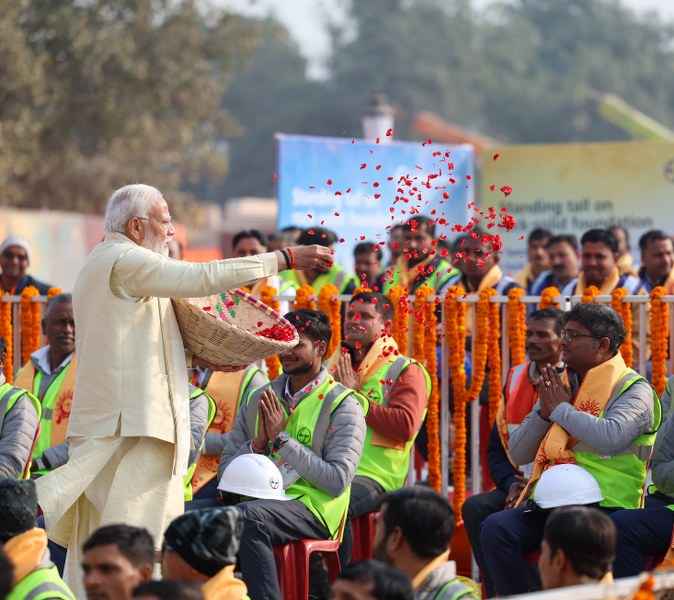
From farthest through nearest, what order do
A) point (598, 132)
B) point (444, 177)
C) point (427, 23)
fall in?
point (427, 23)
point (598, 132)
point (444, 177)

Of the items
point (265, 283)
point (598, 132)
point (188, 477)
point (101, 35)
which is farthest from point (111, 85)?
point (598, 132)

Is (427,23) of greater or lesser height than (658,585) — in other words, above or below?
above

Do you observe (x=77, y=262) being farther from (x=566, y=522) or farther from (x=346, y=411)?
(x=566, y=522)

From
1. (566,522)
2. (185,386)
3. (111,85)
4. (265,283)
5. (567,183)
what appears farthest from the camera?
(111,85)

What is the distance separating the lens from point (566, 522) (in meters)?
4.60

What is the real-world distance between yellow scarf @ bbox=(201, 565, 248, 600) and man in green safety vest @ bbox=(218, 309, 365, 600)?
63.3 inches

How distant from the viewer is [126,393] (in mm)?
5441

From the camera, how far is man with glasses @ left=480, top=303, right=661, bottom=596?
629 cm

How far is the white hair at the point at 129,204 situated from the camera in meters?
5.49

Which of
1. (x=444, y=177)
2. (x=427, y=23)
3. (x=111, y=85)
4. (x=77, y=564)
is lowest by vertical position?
(x=77, y=564)

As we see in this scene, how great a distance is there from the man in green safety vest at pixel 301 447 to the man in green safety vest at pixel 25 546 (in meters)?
1.60

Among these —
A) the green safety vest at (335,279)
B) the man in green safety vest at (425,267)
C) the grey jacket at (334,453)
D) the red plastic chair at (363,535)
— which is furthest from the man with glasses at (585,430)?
the green safety vest at (335,279)

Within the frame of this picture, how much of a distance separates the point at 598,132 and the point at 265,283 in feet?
162

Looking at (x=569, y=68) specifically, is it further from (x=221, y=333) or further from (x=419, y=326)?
(x=221, y=333)
